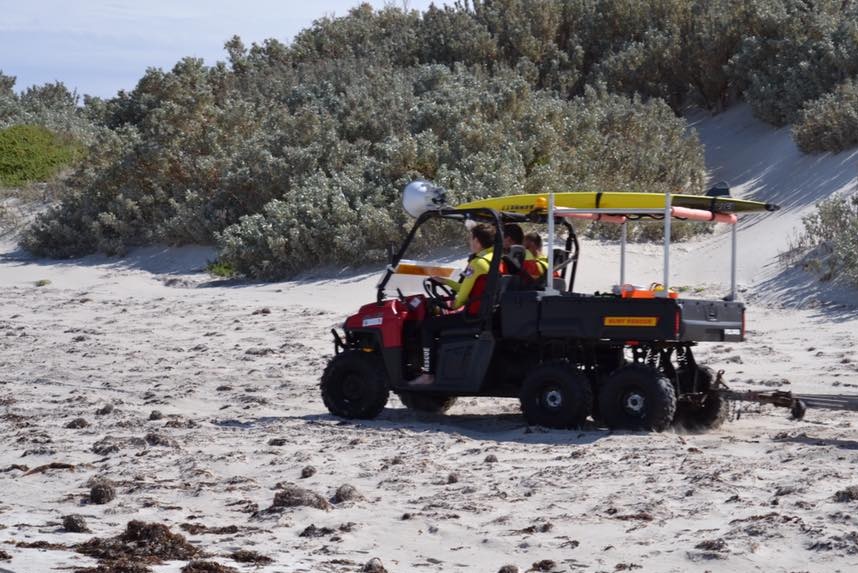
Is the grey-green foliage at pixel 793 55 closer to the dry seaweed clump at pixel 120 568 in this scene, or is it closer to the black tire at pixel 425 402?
the black tire at pixel 425 402

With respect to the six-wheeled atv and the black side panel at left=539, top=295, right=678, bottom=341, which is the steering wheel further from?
the black side panel at left=539, top=295, right=678, bottom=341

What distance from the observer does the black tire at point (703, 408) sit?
9953 millimetres

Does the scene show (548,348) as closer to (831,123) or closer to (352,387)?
(352,387)

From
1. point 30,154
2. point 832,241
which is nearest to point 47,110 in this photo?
point 30,154

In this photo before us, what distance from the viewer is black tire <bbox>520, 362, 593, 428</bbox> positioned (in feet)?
31.6

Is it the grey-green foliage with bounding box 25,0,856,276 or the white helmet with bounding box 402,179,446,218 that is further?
the grey-green foliage with bounding box 25,0,856,276

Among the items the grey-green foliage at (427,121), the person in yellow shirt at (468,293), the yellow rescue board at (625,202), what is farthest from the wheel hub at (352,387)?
the grey-green foliage at (427,121)

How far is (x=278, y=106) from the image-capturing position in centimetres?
2597

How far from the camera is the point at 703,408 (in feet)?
32.8

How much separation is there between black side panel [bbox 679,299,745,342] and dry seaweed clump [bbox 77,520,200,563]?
4.00m

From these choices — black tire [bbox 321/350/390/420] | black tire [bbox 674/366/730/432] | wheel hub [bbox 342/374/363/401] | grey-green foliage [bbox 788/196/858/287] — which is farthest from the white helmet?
grey-green foliage [bbox 788/196/858/287]

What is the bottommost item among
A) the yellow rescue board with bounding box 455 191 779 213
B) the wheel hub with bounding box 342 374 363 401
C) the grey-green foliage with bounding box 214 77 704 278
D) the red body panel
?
the wheel hub with bounding box 342 374 363 401

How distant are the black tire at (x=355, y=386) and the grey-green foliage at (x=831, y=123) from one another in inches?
437

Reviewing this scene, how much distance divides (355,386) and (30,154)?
20.1m
